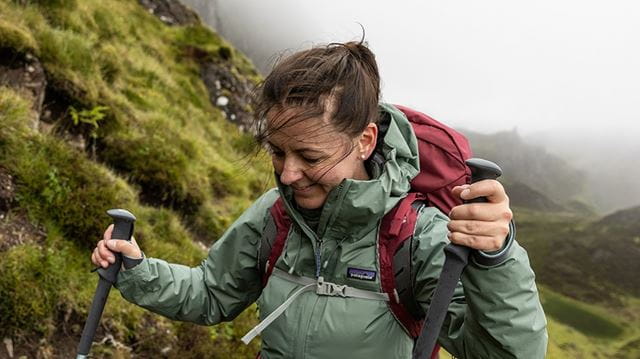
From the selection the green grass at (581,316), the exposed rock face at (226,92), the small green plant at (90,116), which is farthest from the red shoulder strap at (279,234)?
the green grass at (581,316)

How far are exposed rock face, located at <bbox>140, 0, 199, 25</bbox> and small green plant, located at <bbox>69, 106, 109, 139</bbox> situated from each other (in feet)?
55.0

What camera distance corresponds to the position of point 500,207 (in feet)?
6.78

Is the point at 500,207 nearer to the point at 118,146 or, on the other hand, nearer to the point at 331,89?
the point at 331,89

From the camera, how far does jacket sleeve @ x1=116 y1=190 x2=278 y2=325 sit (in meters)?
3.50

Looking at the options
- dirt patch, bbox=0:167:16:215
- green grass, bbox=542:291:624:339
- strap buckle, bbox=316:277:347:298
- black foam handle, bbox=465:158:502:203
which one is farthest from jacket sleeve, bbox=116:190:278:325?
green grass, bbox=542:291:624:339

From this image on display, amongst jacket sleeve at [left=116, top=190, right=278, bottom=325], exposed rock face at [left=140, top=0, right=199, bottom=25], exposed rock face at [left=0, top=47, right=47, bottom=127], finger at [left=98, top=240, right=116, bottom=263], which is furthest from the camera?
exposed rock face at [left=140, top=0, right=199, bottom=25]

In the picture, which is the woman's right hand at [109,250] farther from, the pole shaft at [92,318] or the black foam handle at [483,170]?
the black foam handle at [483,170]

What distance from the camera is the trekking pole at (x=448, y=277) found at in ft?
6.66

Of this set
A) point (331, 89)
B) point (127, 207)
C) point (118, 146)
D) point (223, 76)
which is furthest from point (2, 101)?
point (223, 76)

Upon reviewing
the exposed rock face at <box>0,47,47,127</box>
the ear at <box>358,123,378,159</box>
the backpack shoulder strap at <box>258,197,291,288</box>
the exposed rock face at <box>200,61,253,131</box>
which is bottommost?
the exposed rock face at <box>200,61,253,131</box>

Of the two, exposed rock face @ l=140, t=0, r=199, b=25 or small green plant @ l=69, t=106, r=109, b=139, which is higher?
small green plant @ l=69, t=106, r=109, b=139

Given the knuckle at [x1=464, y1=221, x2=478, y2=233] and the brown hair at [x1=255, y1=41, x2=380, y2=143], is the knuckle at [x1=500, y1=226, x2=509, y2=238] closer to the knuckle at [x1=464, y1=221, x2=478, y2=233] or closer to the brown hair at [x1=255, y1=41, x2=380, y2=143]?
the knuckle at [x1=464, y1=221, x2=478, y2=233]

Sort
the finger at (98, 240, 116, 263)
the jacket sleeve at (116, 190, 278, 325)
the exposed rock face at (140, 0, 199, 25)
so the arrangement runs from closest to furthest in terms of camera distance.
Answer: the finger at (98, 240, 116, 263) < the jacket sleeve at (116, 190, 278, 325) < the exposed rock face at (140, 0, 199, 25)

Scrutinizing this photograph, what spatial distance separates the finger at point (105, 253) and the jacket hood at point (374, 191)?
3.95 ft
